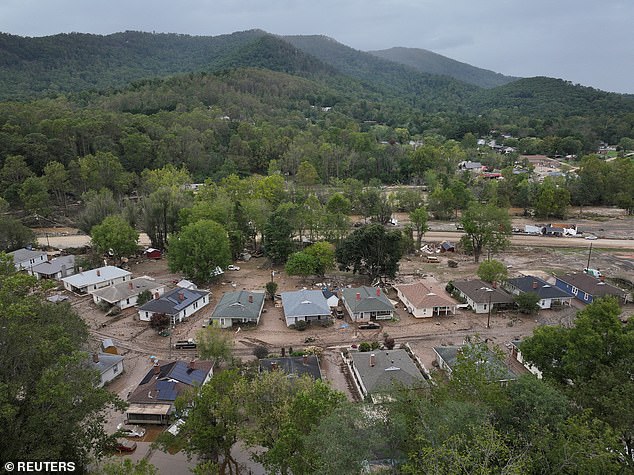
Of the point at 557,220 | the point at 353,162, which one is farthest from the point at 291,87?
the point at 557,220

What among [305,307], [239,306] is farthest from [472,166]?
[239,306]

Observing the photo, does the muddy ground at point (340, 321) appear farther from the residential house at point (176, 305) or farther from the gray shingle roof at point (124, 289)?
the gray shingle roof at point (124, 289)

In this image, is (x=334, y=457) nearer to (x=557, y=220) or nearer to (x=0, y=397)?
(x=0, y=397)

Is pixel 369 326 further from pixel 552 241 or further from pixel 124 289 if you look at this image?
pixel 552 241

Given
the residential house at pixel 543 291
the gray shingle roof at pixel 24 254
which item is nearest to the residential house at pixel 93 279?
the gray shingle roof at pixel 24 254

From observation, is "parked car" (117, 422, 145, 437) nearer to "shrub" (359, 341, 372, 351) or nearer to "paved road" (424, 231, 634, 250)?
"shrub" (359, 341, 372, 351)

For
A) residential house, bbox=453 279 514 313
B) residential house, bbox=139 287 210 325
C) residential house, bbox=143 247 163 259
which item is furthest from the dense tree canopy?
residential house, bbox=453 279 514 313
